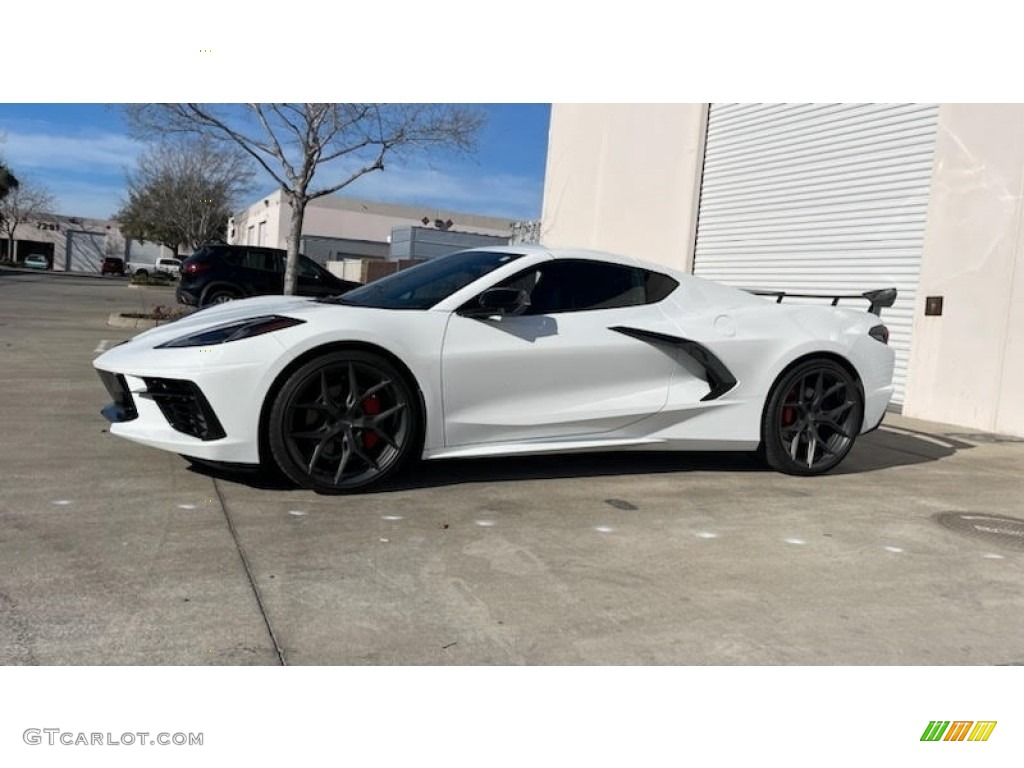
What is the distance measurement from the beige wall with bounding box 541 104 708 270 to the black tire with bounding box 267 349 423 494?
960 centimetres

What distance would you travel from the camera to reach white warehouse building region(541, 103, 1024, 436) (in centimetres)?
837

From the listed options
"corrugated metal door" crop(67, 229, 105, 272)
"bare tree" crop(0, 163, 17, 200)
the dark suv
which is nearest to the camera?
the dark suv

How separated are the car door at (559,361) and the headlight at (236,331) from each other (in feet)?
2.73

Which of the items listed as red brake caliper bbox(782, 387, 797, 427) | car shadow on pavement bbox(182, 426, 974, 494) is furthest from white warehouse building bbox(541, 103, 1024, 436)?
red brake caliper bbox(782, 387, 797, 427)

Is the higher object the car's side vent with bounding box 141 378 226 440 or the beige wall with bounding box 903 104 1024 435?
the beige wall with bounding box 903 104 1024 435

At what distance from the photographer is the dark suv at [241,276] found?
1656 centimetres

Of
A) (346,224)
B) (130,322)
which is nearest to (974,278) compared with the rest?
(130,322)

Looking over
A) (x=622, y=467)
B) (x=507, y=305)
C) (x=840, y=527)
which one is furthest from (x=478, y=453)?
(x=840, y=527)

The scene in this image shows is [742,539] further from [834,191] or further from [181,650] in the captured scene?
[834,191]

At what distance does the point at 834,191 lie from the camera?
10.5 m
